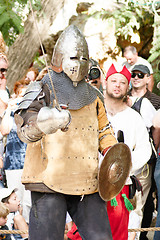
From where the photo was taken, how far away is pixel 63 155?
2.81 meters

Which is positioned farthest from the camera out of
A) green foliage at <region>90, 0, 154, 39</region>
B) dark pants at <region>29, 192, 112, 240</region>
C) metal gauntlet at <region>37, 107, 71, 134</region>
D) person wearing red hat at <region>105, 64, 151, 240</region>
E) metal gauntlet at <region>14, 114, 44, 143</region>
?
green foliage at <region>90, 0, 154, 39</region>

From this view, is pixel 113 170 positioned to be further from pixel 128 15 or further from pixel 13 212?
pixel 128 15

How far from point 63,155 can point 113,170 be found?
15.9 inches

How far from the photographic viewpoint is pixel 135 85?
5258 millimetres

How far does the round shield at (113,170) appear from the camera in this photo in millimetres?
2920

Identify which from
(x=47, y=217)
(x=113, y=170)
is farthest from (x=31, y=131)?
(x=113, y=170)

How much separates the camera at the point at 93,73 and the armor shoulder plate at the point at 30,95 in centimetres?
179

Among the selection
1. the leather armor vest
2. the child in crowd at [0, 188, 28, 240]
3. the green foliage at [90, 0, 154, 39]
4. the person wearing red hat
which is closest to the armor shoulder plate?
the leather armor vest

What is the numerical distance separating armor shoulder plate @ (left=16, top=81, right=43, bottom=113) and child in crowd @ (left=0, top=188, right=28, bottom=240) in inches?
68.1

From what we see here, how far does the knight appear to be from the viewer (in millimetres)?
2764

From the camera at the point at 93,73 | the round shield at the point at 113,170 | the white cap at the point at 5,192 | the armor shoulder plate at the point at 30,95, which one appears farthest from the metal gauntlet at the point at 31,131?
the camera at the point at 93,73

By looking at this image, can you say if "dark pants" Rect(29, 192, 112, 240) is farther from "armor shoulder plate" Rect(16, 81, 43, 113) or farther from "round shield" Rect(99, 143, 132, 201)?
"armor shoulder plate" Rect(16, 81, 43, 113)

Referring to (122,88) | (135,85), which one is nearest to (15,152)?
(122,88)

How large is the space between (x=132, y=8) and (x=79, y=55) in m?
5.86
